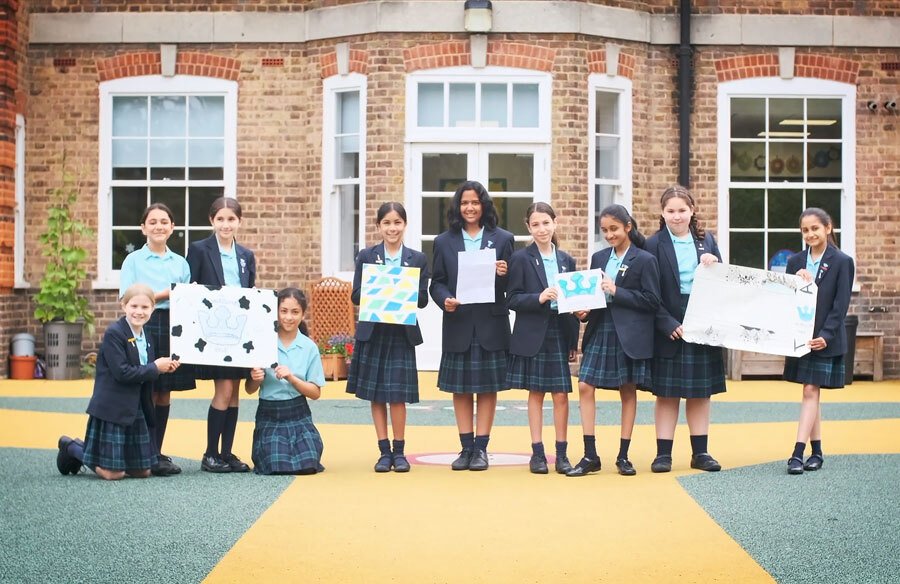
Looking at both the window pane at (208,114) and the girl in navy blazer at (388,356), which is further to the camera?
the window pane at (208,114)

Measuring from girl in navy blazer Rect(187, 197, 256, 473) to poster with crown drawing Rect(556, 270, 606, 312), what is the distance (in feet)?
6.34

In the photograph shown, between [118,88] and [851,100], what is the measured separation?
28.4ft

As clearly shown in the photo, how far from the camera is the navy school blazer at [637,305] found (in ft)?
26.0

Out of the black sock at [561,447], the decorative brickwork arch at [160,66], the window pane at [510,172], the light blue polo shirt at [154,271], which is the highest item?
the decorative brickwork arch at [160,66]

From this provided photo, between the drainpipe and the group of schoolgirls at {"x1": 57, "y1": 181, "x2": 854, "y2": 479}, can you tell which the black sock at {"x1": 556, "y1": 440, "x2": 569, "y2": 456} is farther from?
the drainpipe

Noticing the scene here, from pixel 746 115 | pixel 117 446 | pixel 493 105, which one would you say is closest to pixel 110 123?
pixel 493 105

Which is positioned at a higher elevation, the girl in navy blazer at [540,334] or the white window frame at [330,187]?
the white window frame at [330,187]

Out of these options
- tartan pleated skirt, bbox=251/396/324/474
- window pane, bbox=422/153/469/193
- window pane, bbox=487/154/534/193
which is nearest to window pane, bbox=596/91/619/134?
window pane, bbox=487/154/534/193

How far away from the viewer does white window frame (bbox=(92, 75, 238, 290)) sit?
1593cm

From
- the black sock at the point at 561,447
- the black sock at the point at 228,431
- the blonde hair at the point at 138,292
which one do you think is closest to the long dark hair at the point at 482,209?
the black sock at the point at 561,447

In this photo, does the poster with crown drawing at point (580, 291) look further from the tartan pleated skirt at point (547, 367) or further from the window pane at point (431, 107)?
the window pane at point (431, 107)

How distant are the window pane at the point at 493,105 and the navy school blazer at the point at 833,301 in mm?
7579

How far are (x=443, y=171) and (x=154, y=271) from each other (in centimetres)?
766

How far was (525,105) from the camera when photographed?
50.3 ft
